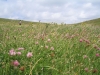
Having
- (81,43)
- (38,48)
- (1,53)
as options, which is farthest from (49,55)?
(81,43)

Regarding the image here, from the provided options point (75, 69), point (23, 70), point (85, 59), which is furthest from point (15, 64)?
point (85, 59)

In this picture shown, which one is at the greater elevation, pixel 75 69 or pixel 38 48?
pixel 38 48

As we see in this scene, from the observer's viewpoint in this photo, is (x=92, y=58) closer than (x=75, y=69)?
No

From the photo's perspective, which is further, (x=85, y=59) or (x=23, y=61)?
(x=85, y=59)

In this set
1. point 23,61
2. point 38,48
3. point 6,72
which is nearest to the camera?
point 6,72

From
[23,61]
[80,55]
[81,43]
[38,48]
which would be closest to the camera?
[23,61]

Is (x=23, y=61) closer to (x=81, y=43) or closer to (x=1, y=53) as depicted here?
(x=1, y=53)

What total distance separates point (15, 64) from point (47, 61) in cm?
104

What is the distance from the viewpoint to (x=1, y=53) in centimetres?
488

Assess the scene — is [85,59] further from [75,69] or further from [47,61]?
[47,61]

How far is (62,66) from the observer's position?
190 inches

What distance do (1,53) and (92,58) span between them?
2.76m

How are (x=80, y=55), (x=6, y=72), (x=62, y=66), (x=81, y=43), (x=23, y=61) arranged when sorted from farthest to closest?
(x=81, y=43) → (x=80, y=55) → (x=62, y=66) → (x=23, y=61) → (x=6, y=72)

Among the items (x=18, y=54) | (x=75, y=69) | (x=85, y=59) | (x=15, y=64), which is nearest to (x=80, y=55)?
(x=85, y=59)
